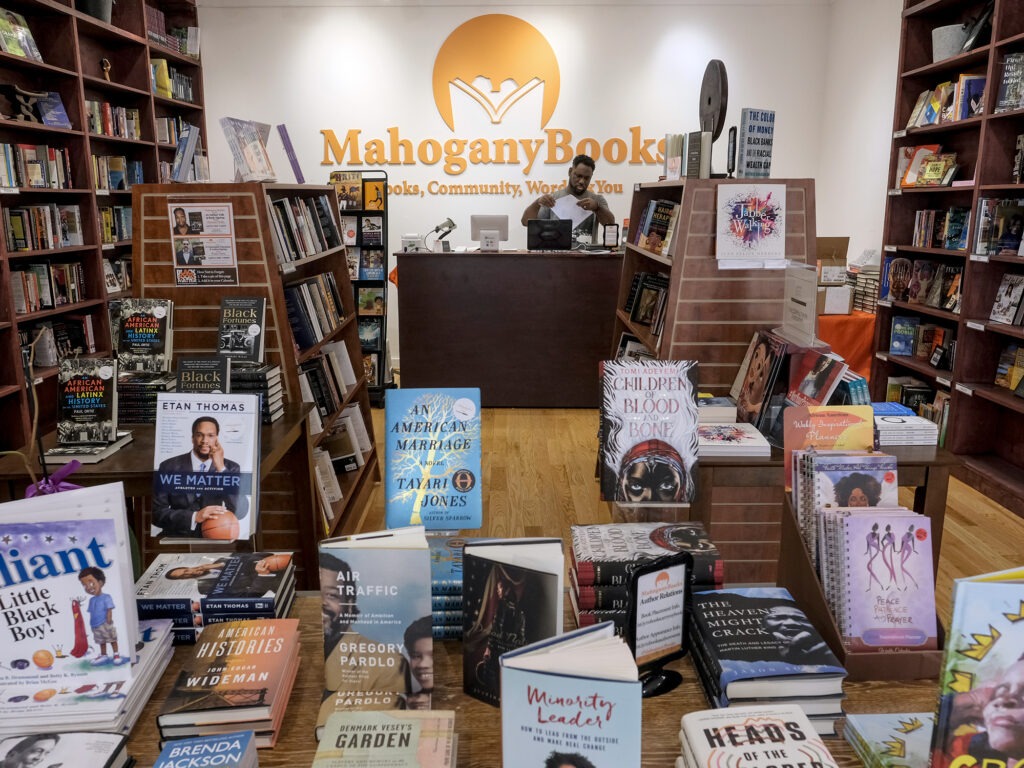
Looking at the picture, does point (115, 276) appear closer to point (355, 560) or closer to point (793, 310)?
point (793, 310)

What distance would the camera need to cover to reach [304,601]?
158cm

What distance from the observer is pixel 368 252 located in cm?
567

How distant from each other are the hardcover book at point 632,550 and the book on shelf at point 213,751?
630 mm

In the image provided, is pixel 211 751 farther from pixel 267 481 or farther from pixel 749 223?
pixel 749 223

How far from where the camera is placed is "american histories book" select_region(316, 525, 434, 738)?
1.15 metres

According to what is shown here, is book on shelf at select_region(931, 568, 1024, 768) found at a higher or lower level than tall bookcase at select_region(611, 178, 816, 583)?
lower

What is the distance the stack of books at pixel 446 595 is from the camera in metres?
A: 1.40

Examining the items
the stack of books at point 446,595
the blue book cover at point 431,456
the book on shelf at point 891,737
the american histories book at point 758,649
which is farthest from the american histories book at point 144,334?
the book on shelf at point 891,737

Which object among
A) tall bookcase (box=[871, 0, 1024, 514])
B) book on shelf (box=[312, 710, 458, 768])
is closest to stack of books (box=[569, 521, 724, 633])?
book on shelf (box=[312, 710, 458, 768])

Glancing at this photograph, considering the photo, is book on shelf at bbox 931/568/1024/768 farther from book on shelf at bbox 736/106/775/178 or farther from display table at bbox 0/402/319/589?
book on shelf at bbox 736/106/775/178

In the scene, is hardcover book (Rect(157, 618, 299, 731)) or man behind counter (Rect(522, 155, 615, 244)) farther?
man behind counter (Rect(522, 155, 615, 244))

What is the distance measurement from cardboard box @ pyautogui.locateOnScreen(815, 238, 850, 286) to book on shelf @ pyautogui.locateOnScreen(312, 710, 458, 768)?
4.87 m

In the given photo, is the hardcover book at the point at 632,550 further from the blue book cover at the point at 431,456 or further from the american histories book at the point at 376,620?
the american histories book at the point at 376,620

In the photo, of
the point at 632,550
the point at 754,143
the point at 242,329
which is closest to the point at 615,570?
the point at 632,550
